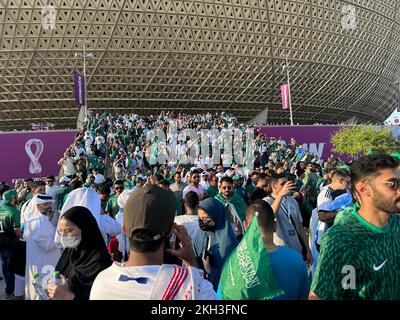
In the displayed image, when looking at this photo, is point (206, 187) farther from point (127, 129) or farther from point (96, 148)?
point (127, 129)

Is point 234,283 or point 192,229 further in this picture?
point 192,229

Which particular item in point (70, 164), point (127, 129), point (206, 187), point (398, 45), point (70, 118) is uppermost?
point (398, 45)

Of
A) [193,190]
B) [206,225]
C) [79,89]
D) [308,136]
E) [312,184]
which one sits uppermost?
[79,89]

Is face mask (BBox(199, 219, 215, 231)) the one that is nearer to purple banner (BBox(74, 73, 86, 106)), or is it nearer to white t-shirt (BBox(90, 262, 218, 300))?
white t-shirt (BBox(90, 262, 218, 300))

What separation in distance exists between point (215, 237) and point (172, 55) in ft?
123

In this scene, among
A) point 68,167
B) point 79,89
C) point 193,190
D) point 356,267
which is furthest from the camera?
point 79,89

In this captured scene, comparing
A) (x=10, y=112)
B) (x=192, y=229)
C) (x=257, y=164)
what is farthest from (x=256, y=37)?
(x=192, y=229)

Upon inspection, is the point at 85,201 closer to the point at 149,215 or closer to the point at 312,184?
the point at 149,215

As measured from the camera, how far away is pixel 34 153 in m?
22.6

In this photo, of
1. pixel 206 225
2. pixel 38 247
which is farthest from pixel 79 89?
pixel 206 225

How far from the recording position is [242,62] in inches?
1656

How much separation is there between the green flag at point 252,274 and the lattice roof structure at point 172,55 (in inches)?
1503

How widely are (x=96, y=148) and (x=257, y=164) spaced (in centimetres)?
652

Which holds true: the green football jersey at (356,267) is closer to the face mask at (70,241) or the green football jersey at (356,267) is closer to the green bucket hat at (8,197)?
the face mask at (70,241)
